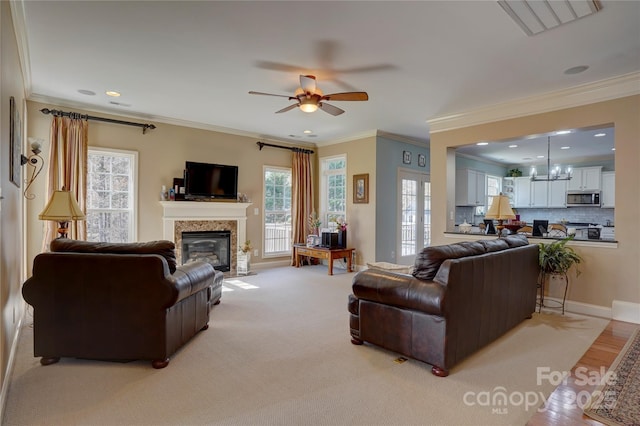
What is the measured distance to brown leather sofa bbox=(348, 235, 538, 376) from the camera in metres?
2.47

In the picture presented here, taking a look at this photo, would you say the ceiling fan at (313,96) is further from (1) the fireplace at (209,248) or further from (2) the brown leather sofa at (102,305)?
(1) the fireplace at (209,248)

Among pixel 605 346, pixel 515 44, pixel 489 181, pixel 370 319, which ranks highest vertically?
pixel 515 44

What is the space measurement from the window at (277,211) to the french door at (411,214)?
7.83 ft

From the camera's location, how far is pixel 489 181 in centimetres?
923

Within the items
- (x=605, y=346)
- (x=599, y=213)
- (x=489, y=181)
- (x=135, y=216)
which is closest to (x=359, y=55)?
(x=605, y=346)

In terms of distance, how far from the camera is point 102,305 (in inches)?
A: 101

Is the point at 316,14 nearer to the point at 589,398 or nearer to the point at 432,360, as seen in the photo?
the point at 432,360

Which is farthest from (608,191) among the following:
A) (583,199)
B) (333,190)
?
(333,190)

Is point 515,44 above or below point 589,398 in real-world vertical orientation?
above

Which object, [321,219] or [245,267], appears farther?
[321,219]

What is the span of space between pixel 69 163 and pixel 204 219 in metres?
2.14

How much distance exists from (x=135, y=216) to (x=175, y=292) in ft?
11.6

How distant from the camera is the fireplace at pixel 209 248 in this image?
609 centimetres

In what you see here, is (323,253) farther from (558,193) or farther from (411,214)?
(558,193)
